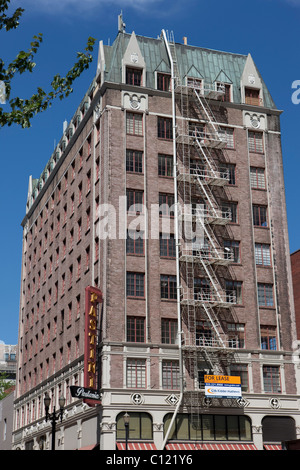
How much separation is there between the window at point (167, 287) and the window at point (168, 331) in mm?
1996

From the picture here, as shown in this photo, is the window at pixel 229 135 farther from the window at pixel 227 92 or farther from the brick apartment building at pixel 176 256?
the window at pixel 227 92

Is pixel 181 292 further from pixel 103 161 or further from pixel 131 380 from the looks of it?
pixel 103 161

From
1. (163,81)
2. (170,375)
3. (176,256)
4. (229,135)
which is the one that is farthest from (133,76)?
(170,375)

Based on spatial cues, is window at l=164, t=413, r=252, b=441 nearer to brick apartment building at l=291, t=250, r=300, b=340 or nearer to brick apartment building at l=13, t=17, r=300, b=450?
brick apartment building at l=13, t=17, r=300, b=450

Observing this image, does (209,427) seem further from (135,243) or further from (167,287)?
(135,243)

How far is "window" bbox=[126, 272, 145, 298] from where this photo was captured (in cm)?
5441

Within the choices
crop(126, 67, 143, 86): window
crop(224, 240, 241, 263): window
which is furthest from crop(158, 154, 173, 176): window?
crop(224, 240, 241, 263): window

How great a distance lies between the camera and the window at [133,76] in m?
60.2

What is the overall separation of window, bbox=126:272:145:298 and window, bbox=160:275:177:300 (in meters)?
1.76

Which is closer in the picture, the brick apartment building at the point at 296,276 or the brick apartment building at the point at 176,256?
the brick apartment building at the point at 176,256

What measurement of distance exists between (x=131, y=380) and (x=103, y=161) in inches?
746

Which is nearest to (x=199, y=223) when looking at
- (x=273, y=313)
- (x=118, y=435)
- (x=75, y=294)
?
(x=273, y=313)

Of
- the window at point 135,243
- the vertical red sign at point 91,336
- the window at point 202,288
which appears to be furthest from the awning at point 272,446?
the window at point 135,243

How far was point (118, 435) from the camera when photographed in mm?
50125
